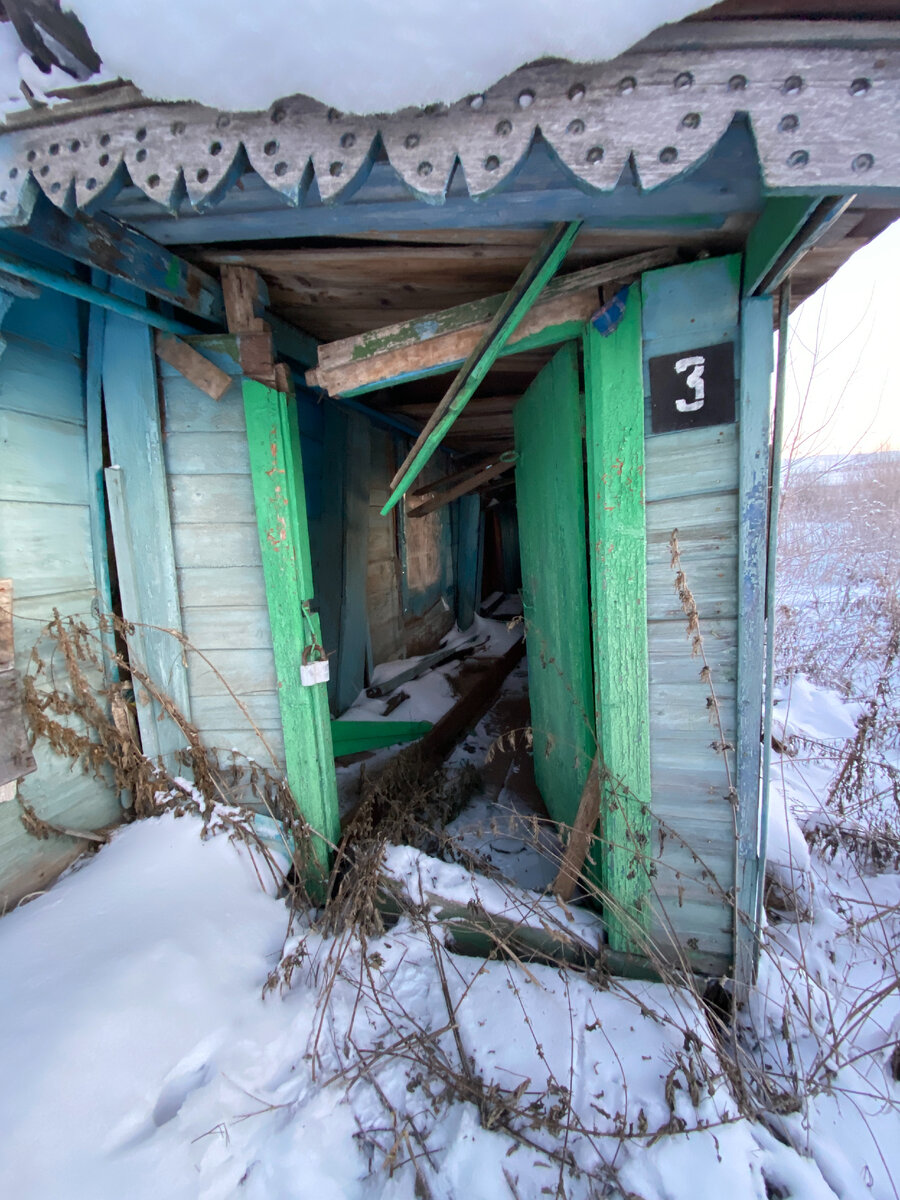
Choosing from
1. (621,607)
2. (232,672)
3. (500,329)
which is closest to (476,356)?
(500,329)

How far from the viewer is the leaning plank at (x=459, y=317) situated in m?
1.84

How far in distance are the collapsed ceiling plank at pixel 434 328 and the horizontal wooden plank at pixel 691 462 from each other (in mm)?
617

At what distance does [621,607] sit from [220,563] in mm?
1792

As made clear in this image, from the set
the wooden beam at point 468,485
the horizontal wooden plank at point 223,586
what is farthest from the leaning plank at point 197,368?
the wooden beam at point 468,485

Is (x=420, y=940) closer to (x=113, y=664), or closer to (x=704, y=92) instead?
(x=113, y=664)

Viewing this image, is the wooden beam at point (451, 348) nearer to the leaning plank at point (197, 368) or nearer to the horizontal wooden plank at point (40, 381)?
the leaning plank at point (197, 368)

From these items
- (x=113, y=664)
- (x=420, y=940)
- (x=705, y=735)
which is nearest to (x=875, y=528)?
(x=705, y=735)

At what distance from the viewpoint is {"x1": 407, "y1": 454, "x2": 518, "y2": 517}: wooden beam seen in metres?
4.89

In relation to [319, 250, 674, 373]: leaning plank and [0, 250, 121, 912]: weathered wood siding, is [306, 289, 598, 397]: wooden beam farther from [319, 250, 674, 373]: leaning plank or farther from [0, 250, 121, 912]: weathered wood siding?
[0, 250, 121, 912]: weathered wood siding

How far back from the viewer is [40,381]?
2066 millimetres

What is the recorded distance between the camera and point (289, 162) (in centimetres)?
120

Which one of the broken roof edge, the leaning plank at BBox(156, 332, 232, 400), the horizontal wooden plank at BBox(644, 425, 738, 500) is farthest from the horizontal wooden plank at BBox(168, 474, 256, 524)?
the horizontal wooden plank at BBox(644, 425, 738, 500)

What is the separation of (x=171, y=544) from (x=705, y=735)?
245 centimetres

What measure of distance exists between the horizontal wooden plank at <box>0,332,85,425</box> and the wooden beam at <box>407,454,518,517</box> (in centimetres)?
303
